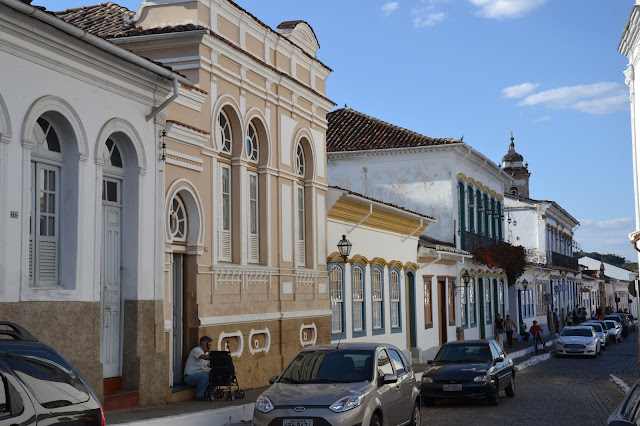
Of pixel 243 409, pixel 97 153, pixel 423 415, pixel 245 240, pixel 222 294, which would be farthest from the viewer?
pixel 245 240

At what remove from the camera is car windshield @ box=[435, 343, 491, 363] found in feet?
58.1

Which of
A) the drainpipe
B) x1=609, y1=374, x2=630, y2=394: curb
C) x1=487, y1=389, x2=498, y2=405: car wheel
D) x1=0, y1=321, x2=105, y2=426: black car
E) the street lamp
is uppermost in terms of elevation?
the drainpipe

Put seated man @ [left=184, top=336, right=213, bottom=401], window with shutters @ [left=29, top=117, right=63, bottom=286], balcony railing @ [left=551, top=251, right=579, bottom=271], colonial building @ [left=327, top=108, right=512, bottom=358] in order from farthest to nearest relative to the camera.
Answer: balcony railing @ [left=551, top=251, right=579, bottom=271] < colonial building @ [left=327, top=108, right=512, bottom=358] < seated man @ [left=184, top=336, right=213, bottom=401] < window with shutters @ [left=29, top=117, right=63, bottom=286]

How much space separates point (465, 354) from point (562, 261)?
48162 millimetres

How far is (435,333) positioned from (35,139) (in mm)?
21460

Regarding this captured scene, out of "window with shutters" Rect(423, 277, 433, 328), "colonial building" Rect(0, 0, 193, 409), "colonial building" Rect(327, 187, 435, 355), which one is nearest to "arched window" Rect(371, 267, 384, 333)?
"colonial building" Rect(327, 187, 435, 355)

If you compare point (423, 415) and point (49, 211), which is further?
point (423, 415)

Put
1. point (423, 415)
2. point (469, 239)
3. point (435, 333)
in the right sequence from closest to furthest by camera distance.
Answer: point (423, 415), point (435, 333), point (469, 239)

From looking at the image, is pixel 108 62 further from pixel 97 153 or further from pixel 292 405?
pixel 292 405

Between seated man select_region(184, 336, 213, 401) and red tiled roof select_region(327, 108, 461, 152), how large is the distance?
19.8 meters

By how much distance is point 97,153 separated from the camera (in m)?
12.8

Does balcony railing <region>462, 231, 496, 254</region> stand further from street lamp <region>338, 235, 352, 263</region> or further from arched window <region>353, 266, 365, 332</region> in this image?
street lamp <region>338, 235, 352, 263</region>

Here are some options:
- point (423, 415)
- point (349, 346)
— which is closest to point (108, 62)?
point (349, 346)

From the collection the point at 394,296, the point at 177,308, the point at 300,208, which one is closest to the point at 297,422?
the point at 177,308
